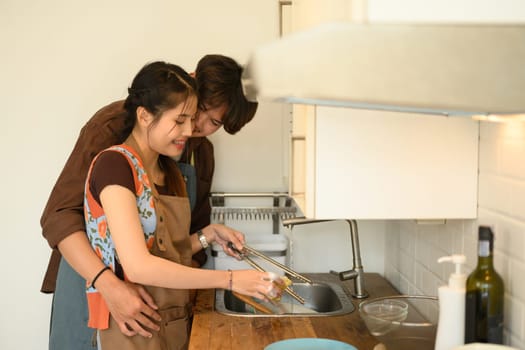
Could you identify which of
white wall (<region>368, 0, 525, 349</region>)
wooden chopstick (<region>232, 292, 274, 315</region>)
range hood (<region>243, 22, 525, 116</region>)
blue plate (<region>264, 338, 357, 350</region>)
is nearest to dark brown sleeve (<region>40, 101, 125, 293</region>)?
wooden chopstick (<region>232, 292, 274, 315</region>)

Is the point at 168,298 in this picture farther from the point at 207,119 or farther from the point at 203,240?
the point at 207,119

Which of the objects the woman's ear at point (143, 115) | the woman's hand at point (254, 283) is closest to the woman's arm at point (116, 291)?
the woman's hand at point (254, 283)

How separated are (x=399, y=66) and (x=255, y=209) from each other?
1.72 metres

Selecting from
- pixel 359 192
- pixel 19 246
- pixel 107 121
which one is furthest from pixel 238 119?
pixel 19 246

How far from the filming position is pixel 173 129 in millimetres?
1809

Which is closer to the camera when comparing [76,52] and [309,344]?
[309,344]

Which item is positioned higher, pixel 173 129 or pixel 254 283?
pixel 173 129

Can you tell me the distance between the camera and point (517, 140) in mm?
1372

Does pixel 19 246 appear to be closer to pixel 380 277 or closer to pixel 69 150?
pixel 69 150

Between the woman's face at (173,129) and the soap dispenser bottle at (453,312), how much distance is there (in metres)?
0.82

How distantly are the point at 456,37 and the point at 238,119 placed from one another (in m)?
1.19

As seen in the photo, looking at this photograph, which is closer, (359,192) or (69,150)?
(359,192)

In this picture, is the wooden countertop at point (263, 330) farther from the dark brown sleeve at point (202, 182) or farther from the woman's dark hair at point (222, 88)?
the woman's dark hair at point (222, 88)

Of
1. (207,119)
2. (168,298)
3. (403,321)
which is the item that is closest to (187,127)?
(207,119)
